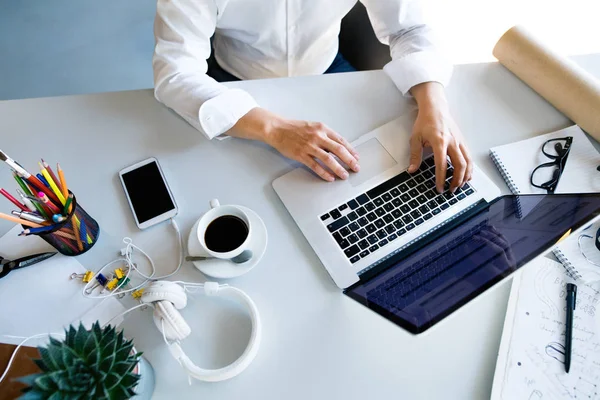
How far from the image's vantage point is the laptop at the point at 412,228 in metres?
0.56

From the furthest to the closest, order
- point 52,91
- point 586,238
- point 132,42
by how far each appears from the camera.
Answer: point 132,42 < point 52,91 < point 586,238

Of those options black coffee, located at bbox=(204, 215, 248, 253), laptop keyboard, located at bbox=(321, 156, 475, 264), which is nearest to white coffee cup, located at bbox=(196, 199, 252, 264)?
black coffee, located at bbox=(204, 215, 248, 253)

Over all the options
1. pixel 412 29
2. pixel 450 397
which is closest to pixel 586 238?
pixel 450 397

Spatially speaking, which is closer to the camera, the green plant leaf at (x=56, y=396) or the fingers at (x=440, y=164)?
the green plant leaf at (x=56, y=396)

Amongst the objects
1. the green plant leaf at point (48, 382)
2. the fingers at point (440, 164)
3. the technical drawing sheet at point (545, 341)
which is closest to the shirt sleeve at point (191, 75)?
the fingers at point (440, 164)

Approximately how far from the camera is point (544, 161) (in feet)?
2.52

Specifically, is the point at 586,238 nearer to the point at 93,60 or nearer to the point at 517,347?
the point at 517,347

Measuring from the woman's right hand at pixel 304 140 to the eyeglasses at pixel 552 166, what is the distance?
342 mm

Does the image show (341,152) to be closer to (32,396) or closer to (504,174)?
(504,174)

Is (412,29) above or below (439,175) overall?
above

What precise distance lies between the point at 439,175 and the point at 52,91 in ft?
5.59

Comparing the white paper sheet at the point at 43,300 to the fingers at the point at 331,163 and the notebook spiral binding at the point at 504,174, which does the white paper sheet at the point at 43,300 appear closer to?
the fingers at the point at 331,163

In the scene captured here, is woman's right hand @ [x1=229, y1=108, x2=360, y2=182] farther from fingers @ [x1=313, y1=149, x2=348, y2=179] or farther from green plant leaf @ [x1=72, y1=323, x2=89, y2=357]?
green plant leaf @ [x1=72, y1=323, x2=89, y2=357]

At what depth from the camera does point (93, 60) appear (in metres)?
1.80
